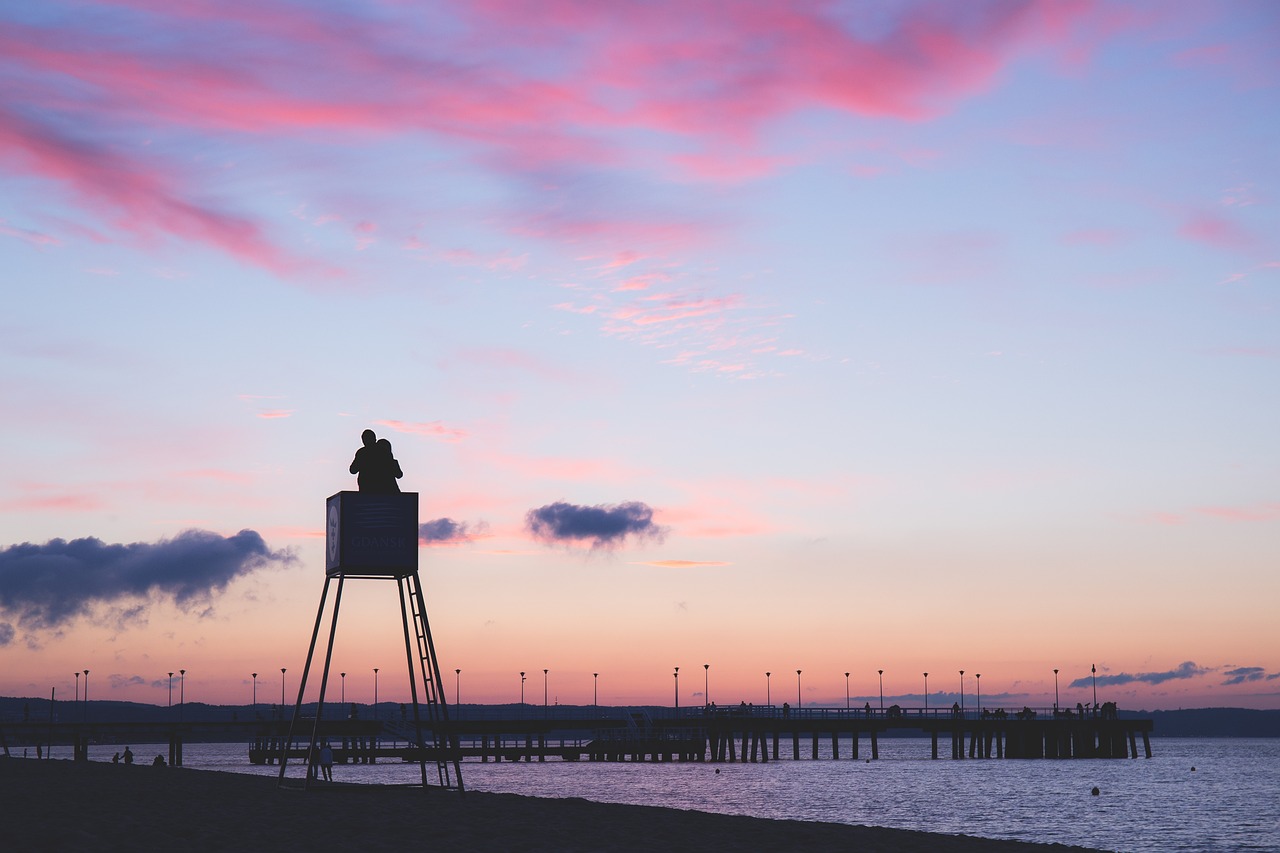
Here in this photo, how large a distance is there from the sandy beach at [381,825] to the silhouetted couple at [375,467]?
7.25m

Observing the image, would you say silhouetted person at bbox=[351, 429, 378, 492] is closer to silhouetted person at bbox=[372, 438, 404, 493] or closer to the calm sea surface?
silhouetted person at bbox=[372, 438, 404, 493]

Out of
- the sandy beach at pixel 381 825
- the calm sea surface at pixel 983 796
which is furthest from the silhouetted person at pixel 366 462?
the calm sea surface at pixel 983 796

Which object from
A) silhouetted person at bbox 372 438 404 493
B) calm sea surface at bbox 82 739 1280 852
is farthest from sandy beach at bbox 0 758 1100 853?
calm sea surface at bbox 82 739 1280 852

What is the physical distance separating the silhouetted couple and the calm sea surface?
65.7 ft

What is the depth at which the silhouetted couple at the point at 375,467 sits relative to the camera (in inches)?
1309

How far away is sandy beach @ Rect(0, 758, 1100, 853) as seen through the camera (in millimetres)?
22531

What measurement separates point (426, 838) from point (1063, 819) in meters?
57.8

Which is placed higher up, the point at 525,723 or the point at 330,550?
the point at 330,550

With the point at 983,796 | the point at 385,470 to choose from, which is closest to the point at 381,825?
the point at 385,470

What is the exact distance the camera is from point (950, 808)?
264 feet

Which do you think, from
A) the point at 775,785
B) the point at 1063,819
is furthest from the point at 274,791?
the point at 775,785

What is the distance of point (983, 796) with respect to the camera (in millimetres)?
92625

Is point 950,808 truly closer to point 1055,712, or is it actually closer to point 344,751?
point 1055,712

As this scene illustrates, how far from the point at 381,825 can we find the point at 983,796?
246ft
